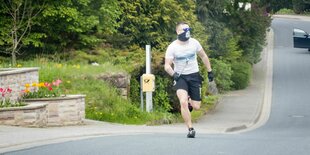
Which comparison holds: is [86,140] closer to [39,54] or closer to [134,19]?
[39,54]

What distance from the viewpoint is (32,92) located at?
18.9m

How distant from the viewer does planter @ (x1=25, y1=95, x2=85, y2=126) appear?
718 inches

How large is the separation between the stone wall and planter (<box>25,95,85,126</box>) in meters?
0.36

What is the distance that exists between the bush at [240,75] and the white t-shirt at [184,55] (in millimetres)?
29317

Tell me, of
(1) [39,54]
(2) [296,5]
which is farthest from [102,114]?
(2) [296,5]

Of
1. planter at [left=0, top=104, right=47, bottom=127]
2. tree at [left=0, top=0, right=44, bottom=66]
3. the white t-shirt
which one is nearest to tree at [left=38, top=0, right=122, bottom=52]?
tree at [left=0, top=0, right=44, bottom=66]

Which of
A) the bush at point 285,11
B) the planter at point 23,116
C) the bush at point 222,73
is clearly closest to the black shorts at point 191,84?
the planter at point 23,116

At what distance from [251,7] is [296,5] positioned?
1855 inches

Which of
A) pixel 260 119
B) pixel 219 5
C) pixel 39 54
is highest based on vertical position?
pixel 219 5

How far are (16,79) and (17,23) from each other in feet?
32.3

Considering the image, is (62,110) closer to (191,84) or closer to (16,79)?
(16,79)

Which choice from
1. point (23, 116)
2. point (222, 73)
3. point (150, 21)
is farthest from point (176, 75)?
point (222, 73)

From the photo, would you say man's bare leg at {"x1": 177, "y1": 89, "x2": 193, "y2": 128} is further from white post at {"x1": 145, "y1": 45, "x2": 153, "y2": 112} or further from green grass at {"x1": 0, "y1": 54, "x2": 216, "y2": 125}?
white post at {"x1": 145, "y1": 45, "x2": 153, "y2": 112}

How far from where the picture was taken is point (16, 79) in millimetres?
18406
